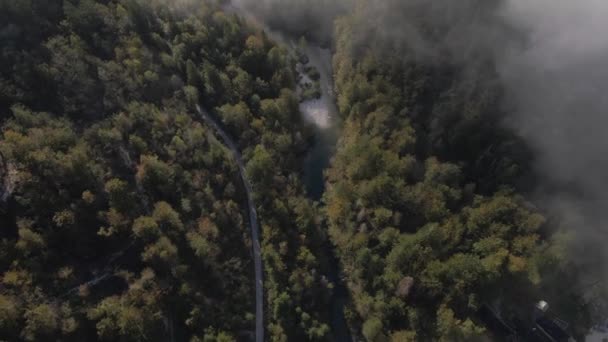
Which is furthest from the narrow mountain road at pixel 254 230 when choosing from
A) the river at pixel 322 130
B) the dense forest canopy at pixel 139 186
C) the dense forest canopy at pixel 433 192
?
the dense forest canopy at pixel 433 192

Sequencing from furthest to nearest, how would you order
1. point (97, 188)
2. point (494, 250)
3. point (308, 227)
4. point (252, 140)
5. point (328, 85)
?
point (328, 85), point (252, 140), point (308, 227), point (494, 250), point (97, 188)

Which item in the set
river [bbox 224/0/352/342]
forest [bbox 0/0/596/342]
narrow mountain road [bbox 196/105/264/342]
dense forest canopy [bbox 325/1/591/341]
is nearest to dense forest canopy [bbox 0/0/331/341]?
forest [bbox 0/0/596/342]

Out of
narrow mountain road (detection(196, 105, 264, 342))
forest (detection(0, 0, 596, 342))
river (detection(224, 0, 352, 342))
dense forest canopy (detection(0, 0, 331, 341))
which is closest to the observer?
dense forest canopy (detection(0, 0, 331, 341))

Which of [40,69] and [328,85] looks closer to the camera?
[40,69]

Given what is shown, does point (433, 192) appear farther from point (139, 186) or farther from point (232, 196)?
point (139, 186)

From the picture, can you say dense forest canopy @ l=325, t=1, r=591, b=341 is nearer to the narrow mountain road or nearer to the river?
the river

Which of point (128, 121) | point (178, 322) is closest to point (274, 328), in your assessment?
point (178, 322)

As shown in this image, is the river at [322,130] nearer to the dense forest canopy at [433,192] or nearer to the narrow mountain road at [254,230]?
the dense forest canopy at [433,192]

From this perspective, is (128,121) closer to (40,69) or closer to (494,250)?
(40,69)
